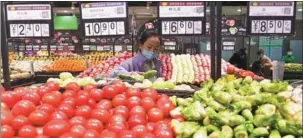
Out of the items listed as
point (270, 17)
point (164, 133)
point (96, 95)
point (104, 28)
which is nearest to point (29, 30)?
point (104, 28)

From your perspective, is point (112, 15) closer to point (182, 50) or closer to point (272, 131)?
point (272, 131)

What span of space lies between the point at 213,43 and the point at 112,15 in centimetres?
106

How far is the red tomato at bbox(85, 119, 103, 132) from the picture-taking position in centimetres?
208

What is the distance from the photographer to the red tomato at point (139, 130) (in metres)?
2.02

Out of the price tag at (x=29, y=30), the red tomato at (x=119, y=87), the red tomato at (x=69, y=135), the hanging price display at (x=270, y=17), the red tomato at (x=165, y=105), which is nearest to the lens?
the red tomato at (x=69, y=135)

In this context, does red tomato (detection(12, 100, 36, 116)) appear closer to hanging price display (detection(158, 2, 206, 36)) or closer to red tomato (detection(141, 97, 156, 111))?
red tomato (detection(141, 97, 156, 111))

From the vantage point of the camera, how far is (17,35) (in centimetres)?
355

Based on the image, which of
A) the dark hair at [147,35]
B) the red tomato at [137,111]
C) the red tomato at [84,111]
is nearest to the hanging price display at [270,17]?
the dark hair at [147,35]

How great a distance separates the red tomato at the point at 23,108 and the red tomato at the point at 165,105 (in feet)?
2.57

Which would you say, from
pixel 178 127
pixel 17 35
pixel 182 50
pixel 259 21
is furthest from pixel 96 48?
pixel 178 127

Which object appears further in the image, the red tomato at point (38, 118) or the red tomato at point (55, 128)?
the red tomato at point (38, 118)

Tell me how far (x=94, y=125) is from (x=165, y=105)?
19.8 inches

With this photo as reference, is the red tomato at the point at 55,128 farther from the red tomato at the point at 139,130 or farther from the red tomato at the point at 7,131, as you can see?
the red tomato at the point at 139,130

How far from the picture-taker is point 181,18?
3396 mm
